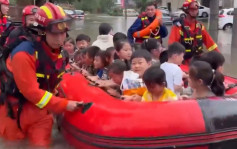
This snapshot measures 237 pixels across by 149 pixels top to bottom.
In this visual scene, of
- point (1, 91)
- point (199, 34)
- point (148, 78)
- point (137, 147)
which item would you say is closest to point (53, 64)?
point (1, 91)

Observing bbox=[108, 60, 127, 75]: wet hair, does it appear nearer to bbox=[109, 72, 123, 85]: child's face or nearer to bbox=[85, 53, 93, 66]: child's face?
bbox=[109, 72, 123, 85]: child's face

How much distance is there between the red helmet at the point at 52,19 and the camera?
11.2 ft

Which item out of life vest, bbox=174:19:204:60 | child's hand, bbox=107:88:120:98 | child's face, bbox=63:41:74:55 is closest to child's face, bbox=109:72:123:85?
child's hand, bbox=107:88:120:98

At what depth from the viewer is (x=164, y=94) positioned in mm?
3477

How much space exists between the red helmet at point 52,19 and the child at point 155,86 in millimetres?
848

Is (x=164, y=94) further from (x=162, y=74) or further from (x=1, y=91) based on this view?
(x=1, y=91)

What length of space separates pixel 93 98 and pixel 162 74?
711mm

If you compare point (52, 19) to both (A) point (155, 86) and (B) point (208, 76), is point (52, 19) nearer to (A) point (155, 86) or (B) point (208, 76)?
(A) point (155, 86)

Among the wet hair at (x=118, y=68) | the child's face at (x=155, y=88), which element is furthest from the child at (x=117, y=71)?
the child's face at (x=155, y=88)

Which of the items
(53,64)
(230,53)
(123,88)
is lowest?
(230,53)

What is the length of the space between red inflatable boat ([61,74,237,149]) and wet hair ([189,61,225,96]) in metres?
0.19

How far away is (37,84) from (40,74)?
9.2 inches

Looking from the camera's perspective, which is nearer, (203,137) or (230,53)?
(203,137)

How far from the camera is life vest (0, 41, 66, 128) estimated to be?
3.54 metres
